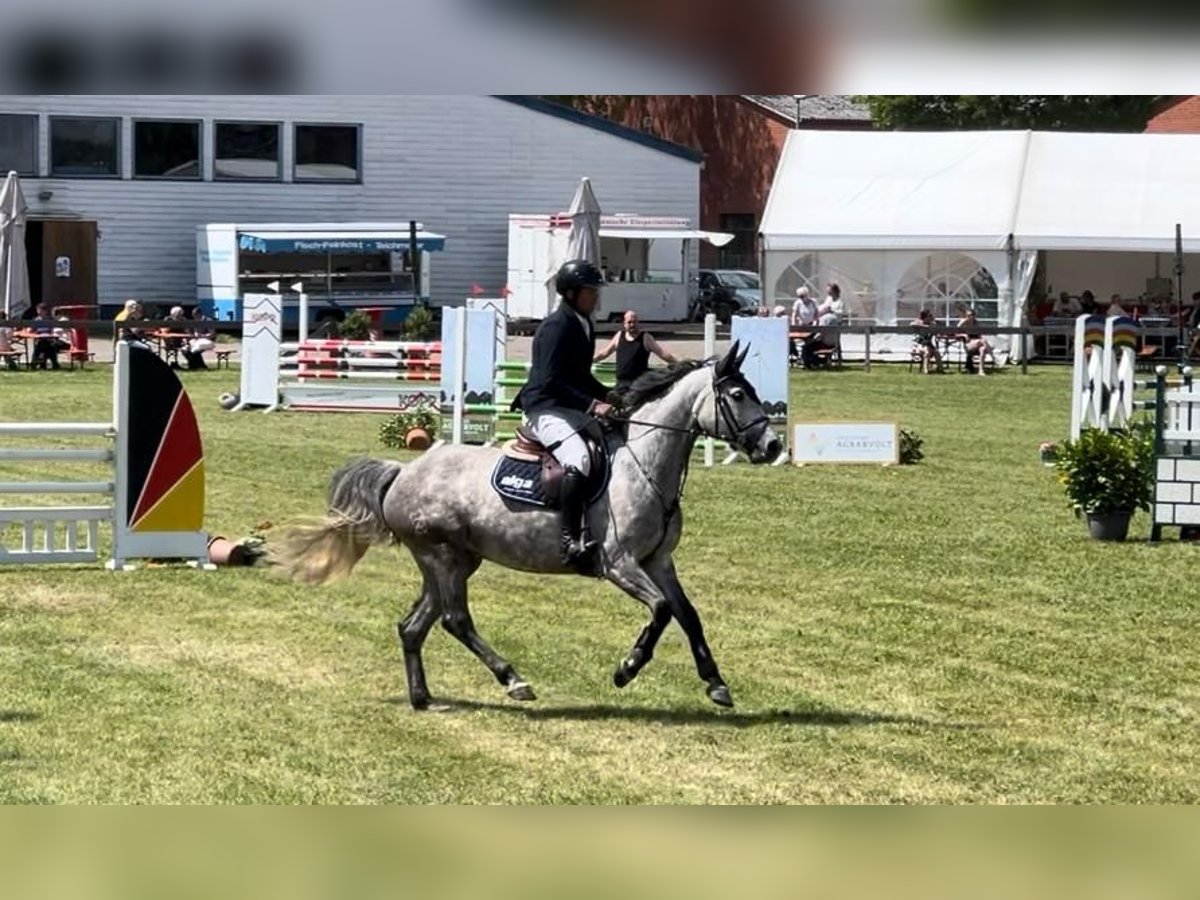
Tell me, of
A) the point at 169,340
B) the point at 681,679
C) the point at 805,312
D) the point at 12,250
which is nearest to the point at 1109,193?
the point at 805,312

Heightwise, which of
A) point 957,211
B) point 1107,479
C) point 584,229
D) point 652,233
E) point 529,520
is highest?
point 957,211

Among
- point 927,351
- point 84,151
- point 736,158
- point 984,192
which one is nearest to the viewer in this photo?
point 927,351

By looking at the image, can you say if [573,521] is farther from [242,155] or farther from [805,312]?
[242,155]

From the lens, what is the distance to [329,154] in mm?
46094

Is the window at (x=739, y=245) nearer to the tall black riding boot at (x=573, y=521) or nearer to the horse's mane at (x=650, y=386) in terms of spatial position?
the horse's mane at (x=650, y=386)

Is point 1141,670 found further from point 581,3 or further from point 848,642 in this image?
point 581,3

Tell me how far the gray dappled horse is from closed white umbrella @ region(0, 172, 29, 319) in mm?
28010

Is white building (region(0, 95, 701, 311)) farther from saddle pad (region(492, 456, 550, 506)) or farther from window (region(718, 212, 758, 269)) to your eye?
saddle pad (region(492, 456, 550, 506))

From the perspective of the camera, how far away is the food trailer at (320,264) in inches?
1668

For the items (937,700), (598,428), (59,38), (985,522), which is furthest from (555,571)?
(985,522)

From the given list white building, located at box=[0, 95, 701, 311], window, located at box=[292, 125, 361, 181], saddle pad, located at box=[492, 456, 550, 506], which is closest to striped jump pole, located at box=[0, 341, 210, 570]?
saddle pad, located at box=[492, 456, 550, 506]

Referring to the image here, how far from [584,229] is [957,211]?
812 centimetres

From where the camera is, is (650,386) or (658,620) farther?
(650,386)

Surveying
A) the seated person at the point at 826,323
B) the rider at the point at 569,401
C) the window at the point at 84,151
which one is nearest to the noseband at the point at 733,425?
the rider at the point at 569,401
